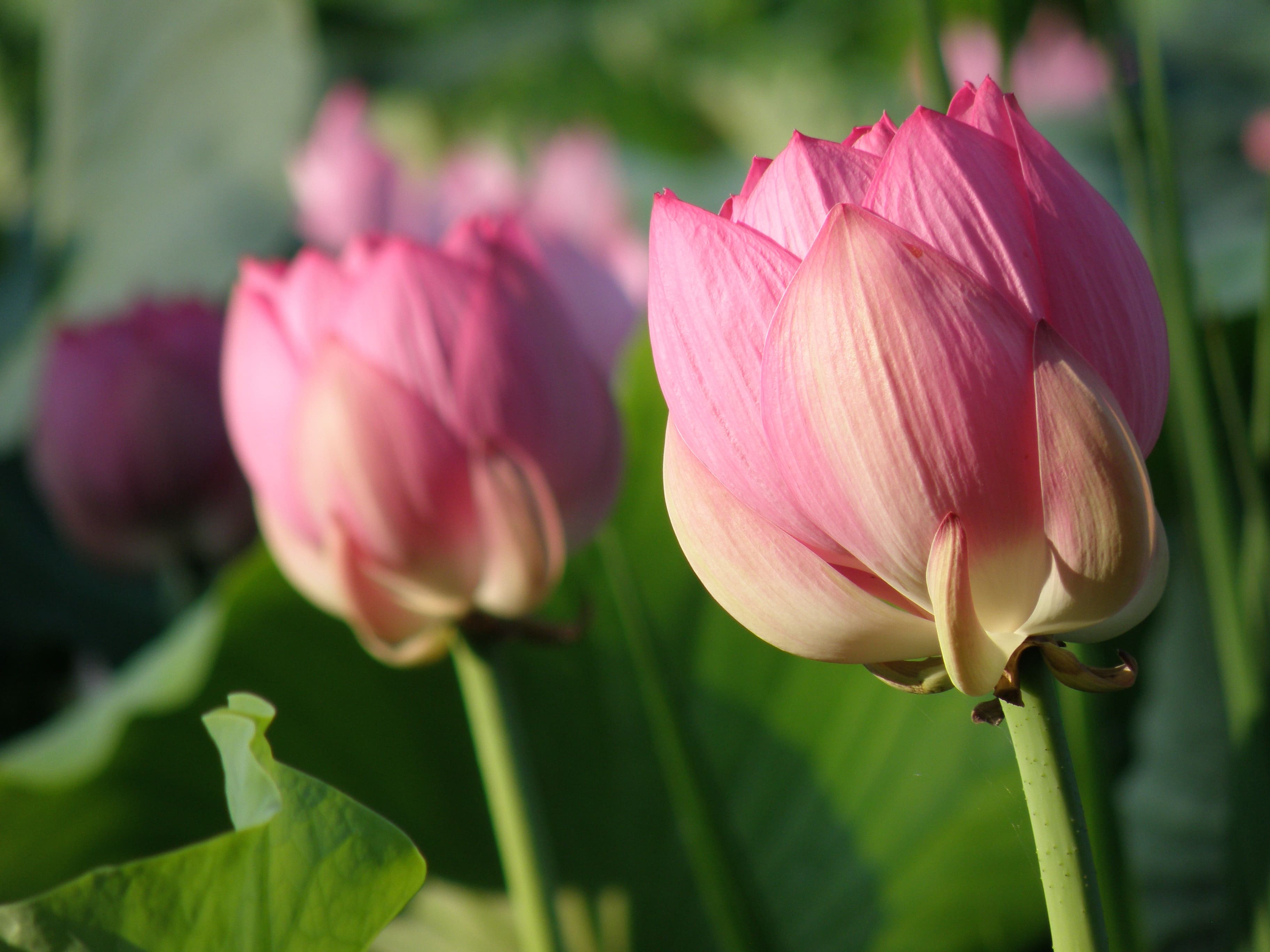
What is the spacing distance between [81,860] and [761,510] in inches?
12.7

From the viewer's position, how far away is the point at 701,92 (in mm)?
1721

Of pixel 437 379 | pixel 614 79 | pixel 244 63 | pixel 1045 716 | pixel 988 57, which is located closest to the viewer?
pixel 1045 716

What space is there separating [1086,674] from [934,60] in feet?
0.39

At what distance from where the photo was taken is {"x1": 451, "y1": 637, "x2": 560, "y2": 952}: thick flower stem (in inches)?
9.0

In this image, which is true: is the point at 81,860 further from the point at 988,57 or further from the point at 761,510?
the point at 988,57

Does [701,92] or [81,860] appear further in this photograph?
[701,92]

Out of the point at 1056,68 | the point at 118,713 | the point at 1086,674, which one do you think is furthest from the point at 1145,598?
the point at 1056,68

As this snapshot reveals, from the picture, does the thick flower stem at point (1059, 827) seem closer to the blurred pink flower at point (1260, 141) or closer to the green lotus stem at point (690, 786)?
the green lotus stem at point (690, 786)

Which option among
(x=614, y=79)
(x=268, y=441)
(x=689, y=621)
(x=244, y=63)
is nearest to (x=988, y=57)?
(x=244, y=63)

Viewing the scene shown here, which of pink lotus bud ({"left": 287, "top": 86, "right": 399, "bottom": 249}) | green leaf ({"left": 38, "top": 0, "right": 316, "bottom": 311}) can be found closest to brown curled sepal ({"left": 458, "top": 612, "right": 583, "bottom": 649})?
green leaf ({"left": 38, "top": 0, "right": 316, "bottom": 311})

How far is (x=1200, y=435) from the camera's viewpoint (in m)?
0.22

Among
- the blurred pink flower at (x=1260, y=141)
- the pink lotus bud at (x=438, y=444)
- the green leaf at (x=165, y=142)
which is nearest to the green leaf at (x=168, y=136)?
the green leaf at (x=165, y=142)

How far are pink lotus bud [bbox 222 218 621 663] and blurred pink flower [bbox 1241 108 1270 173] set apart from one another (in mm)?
706

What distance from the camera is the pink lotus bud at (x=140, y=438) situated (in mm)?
444
